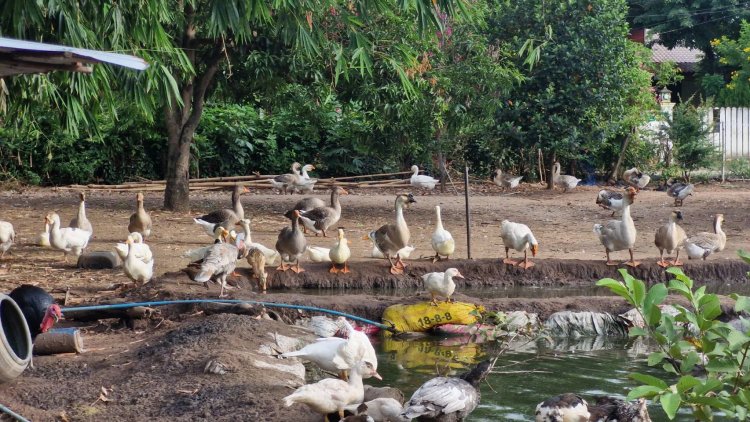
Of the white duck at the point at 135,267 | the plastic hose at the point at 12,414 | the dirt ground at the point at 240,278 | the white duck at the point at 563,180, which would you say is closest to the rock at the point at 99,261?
the dirt ground at the point at 240,278

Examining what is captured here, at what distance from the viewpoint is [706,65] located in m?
37.4

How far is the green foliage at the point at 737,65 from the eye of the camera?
1258 inches

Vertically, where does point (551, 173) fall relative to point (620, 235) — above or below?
above

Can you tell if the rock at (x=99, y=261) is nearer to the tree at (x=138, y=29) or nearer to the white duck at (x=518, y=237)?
the tree at (x=138, y=29)

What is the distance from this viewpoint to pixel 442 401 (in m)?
7.33

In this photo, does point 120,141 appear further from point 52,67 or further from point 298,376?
point 52,67

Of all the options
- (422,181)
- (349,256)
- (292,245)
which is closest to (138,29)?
(292,245)

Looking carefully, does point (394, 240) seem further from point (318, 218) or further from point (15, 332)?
point (15, 332)

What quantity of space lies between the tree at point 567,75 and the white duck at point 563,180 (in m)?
0.56

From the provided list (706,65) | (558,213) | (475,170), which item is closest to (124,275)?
(558,213)

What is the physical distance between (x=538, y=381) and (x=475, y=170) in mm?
18149

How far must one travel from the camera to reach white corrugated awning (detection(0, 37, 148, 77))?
564 centimetres

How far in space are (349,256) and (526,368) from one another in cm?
470

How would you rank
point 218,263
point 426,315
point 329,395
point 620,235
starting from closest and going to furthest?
1. point 329,395
2. point 426,315
3. point 218,263
4. point 620,235
